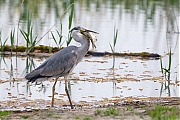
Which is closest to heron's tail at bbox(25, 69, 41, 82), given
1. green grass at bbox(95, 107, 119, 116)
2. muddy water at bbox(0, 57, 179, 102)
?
muddy water at bbox(0, 57, 179, 102)

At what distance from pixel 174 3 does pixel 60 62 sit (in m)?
15.5

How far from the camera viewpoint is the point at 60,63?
809 centimetres

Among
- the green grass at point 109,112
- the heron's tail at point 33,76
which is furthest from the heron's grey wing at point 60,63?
the green grass at point 109,112

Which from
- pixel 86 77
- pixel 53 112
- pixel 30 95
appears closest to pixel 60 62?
pixel 30 95

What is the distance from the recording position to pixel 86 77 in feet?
33.9

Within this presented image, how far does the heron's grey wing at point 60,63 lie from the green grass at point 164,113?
6.83 feet

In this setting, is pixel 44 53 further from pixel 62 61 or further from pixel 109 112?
pixel 109 112

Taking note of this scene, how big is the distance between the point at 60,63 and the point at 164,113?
2329mm

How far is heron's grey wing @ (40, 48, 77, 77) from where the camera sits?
8.03 metres

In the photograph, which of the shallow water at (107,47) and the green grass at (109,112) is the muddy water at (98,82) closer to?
the shallow water at (107,47)

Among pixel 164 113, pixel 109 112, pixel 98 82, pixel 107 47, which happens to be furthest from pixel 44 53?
pixel 164 113

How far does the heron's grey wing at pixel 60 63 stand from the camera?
803 centimetres

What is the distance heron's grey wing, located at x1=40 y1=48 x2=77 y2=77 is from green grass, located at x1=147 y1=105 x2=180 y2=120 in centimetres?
208

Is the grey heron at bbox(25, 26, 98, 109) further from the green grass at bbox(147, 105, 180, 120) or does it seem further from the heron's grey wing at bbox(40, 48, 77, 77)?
the green grass at bbox(147, 105, 180, 120)
